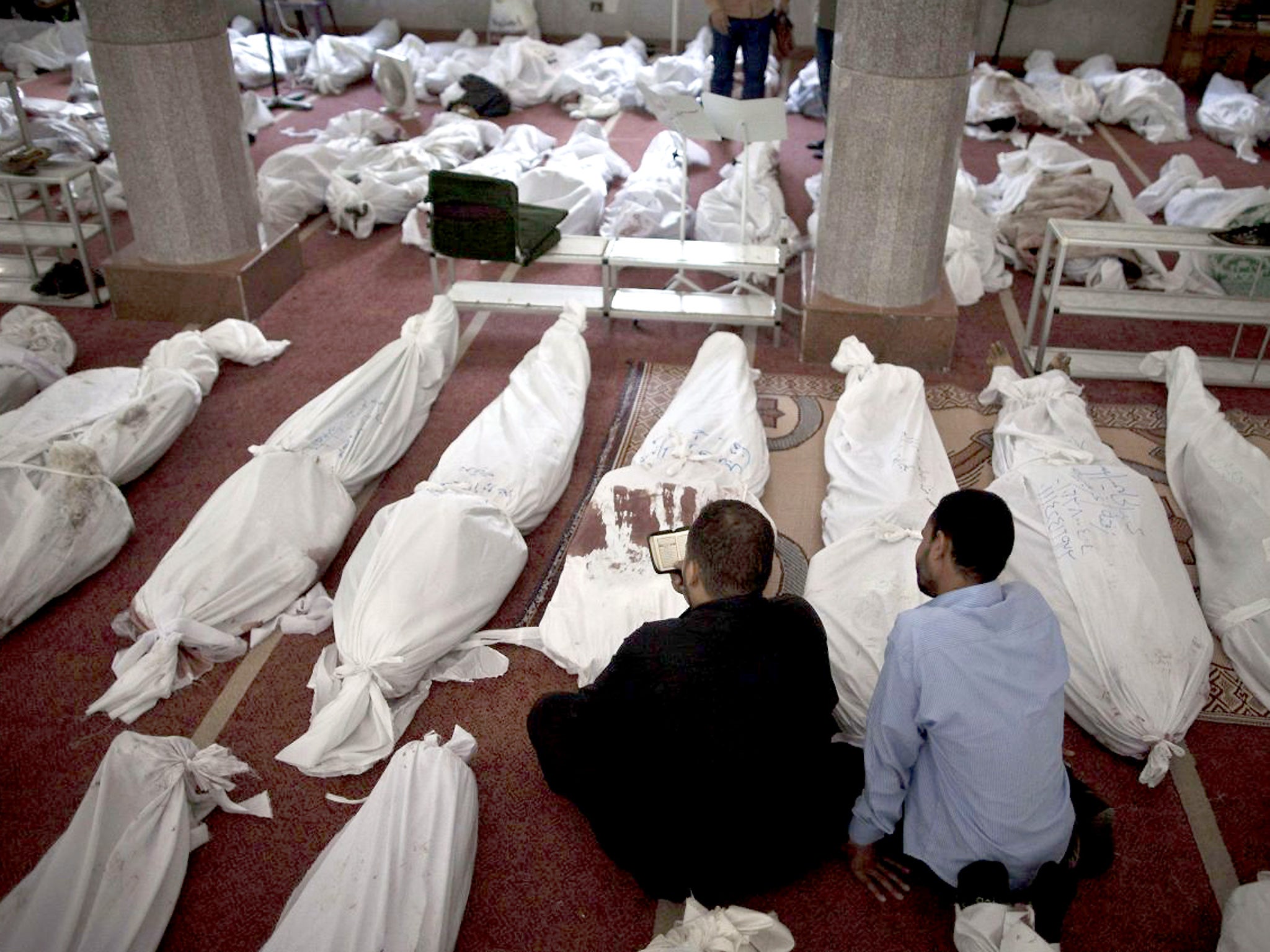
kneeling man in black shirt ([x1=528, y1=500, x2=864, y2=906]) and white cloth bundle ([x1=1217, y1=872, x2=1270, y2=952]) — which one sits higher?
kneeling man in black shirt ([x1=528, y1=500, x2=864, y2=906])

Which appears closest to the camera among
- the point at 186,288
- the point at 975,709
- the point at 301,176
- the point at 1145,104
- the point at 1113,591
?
the point at 975,709

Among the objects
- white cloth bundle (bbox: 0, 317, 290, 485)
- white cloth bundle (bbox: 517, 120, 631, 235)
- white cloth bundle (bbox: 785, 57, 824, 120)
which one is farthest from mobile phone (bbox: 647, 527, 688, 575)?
white cloth bundle (bbox: 785, 57, 824, 120)

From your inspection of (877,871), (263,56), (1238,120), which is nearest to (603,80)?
(263,56)

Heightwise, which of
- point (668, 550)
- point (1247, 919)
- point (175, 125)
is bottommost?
point (1247, 919)

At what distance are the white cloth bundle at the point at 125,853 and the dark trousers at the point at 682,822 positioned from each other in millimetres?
731

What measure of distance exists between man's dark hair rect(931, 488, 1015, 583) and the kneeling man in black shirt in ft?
1.10

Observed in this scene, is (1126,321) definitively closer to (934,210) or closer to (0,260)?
(934,210)

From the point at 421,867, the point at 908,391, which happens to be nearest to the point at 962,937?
the point at 421,867

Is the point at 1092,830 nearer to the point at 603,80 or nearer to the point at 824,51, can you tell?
the point at 824,51

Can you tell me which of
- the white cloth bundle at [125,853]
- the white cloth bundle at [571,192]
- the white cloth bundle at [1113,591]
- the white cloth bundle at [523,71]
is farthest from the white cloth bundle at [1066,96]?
the white cloth bundle at [125,853]

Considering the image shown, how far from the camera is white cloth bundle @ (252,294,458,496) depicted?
11.5ft

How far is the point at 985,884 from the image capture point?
81.2 inches

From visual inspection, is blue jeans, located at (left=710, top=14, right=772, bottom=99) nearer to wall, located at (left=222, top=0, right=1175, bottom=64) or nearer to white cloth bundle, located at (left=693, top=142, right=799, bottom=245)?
white cloth bundle, located at (left=693, top=142, right=799, bottom=245)

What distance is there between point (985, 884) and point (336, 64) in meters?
7.96
